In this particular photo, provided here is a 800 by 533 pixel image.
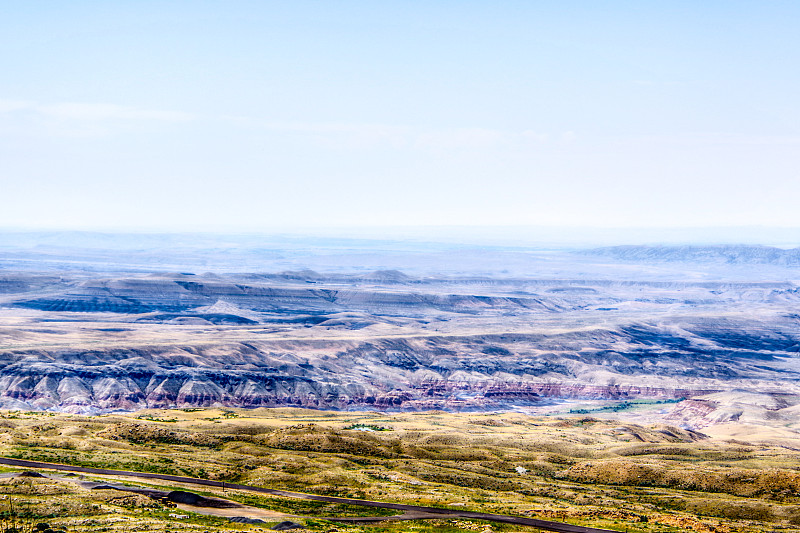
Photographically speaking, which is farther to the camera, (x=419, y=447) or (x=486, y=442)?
(x=486, y=442)

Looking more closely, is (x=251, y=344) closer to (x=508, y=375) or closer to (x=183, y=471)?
(x=508, y=375)

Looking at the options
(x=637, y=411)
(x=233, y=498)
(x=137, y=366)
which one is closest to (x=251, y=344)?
(x=137, y=366)

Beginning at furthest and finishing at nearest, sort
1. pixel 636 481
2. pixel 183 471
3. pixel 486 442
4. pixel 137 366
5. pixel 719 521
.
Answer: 1. pixel 137 366
2. pixel 486 442
3. pixel 636 481
4. pixel 183 471
5. pixel 719 521

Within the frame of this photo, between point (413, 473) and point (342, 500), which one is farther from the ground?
point (342, 500)

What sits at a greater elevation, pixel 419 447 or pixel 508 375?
pixel 419 447

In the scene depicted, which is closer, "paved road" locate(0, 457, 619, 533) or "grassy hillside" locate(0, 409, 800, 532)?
"grassy hillside" locate(0, 409, 800, 532)

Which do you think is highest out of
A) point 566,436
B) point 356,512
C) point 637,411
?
point 356,512

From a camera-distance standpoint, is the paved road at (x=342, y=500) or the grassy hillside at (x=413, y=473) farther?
the paved road at (x=342, y=500)

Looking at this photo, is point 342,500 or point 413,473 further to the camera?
point 413,473
